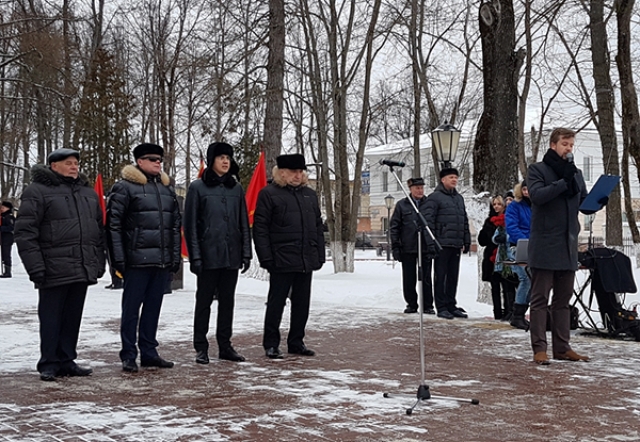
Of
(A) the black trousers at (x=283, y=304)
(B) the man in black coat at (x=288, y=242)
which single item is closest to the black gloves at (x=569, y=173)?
(B) the man in black coat at (x=288, y=242)

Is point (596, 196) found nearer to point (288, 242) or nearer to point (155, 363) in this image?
point (288, 242)

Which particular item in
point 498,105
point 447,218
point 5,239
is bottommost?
point 5,239

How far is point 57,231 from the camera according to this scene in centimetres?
681

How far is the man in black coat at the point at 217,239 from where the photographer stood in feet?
24.7

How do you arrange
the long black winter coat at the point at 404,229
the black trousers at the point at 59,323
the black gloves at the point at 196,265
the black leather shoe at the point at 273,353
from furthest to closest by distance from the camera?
the long black winter coat at the point at 404,229 < the black leather shoe at the point at 273,353 < the black gloves at the point at 196,265 < the black trousers at the point at 59,323

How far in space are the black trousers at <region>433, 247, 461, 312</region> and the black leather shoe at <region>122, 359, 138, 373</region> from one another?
17.8 ft

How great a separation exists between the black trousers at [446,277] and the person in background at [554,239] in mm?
3654

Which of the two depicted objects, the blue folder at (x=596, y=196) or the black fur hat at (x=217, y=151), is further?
the blue folder at (x=596, y=196)

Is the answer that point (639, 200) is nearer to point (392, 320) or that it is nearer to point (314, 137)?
point (314, 137)

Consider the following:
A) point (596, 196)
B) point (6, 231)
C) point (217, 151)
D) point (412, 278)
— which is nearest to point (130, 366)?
point (217, 151)

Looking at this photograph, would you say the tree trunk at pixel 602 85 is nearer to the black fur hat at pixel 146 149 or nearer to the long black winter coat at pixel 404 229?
the long black winter coat at pixel 404 229

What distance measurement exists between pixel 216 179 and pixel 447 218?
187 inches

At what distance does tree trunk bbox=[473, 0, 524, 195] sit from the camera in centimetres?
1373

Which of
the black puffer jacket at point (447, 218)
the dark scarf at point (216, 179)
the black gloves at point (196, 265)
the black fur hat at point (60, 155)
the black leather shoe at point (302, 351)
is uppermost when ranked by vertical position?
the black fur hat at point (60, 155)
